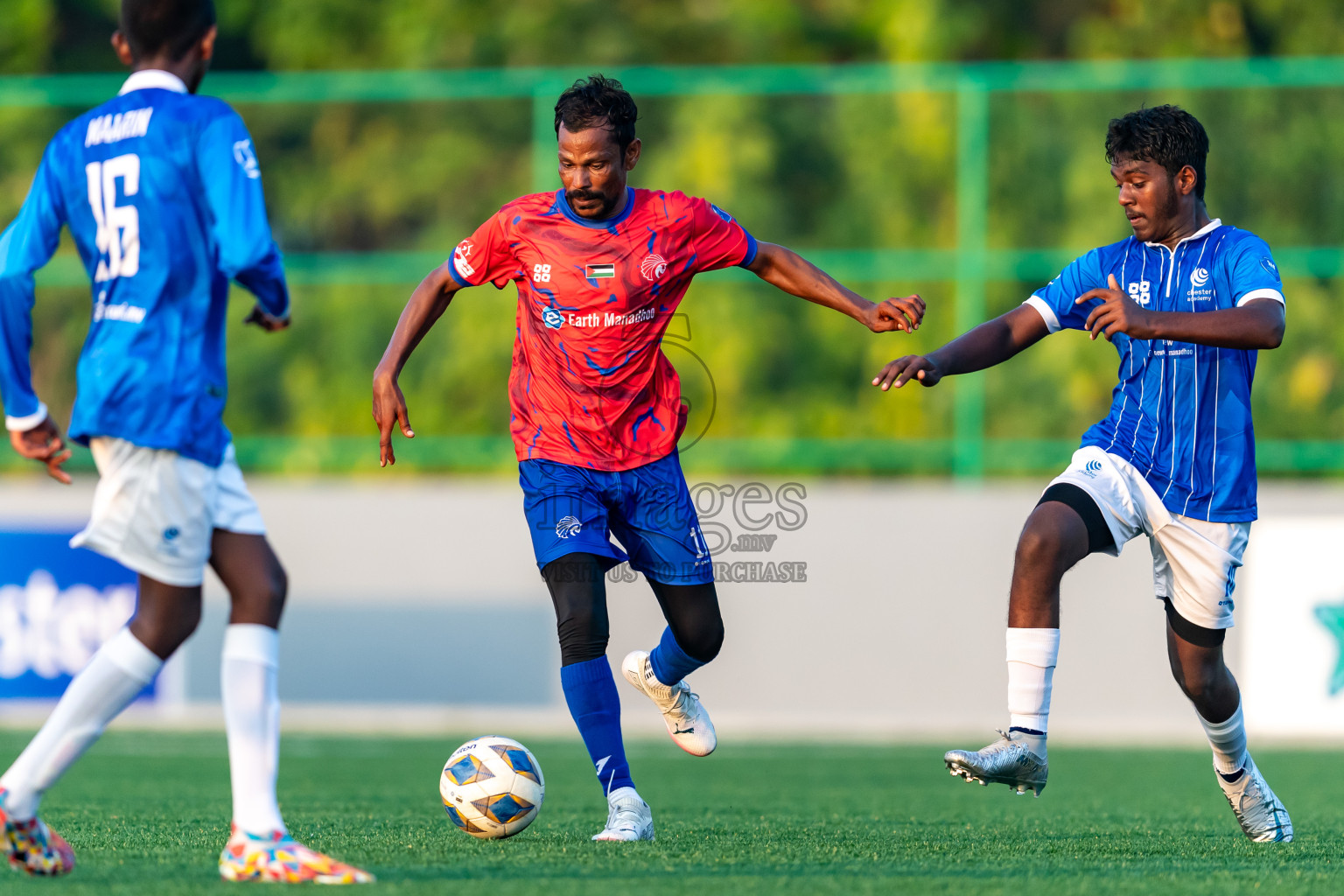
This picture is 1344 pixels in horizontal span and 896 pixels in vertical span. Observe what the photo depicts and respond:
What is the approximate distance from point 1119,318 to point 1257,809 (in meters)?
1.87

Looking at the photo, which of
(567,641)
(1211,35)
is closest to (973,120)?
(1211,35)

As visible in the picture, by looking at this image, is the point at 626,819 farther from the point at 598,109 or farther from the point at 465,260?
the point at 598,109

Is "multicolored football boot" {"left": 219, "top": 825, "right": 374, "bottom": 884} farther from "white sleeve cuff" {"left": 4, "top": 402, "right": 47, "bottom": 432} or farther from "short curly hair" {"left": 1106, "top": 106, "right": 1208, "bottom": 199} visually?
"short curly hair" {"left": 1106, "top": 106, "right": 1208, "bottom": 199}

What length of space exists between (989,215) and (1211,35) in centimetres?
626

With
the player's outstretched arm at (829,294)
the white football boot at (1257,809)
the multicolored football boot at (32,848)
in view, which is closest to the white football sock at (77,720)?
the multicolored football boot at (32,848)

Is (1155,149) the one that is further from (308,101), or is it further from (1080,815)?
(308,101)

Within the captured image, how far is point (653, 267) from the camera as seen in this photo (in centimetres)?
549

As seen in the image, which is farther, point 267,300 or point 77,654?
point 77,654

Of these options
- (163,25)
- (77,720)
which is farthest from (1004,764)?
(163,25)

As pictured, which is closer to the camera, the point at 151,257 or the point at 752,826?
the point at 151,257

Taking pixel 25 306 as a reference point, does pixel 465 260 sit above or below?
above

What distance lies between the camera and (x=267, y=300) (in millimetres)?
4117

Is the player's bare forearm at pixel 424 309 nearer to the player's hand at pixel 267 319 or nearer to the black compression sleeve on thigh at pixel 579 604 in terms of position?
the black compression sleeve on thigh at pixel 579 604

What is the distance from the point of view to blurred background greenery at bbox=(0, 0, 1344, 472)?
37.8 feet
